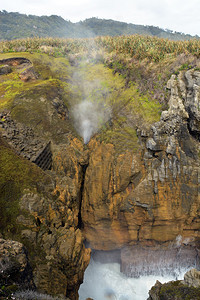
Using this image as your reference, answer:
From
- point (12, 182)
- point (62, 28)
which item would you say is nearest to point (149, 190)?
point (12, 182)

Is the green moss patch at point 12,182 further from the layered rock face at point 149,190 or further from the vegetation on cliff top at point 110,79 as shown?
the layered rock face at point 149,190

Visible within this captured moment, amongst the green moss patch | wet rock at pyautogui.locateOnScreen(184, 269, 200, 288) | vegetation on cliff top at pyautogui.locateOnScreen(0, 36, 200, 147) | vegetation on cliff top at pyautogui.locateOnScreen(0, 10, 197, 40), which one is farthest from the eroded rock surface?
vegetation on cliff top at pyautogui.locateOnScreen(0, 10, 197, 40)

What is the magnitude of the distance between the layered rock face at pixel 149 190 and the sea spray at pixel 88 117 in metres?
2.03

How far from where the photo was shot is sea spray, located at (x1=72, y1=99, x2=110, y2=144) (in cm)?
1278

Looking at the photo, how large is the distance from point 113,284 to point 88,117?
33.4 ft

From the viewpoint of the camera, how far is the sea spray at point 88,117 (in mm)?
12781

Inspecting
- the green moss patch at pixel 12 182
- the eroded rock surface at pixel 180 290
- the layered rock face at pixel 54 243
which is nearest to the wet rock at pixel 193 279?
the eroded rock surface at pixel 180 290

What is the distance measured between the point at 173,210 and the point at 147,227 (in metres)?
1.67

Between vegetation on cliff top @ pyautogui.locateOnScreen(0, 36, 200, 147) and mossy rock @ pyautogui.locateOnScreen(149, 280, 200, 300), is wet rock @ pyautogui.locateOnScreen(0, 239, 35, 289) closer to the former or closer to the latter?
mossy rock @ pyautogui.locateOnScreen(149, 280, 200, 300)

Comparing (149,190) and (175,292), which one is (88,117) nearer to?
(149,190)

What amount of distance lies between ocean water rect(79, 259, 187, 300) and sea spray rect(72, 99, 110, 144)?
773 cm

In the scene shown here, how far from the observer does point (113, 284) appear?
1077cm

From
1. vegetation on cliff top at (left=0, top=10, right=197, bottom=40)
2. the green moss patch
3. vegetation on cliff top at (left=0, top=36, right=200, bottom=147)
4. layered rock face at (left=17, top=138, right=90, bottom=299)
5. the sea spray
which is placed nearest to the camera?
layered rock face at (left=17, top=138, right=90, bottom=299)

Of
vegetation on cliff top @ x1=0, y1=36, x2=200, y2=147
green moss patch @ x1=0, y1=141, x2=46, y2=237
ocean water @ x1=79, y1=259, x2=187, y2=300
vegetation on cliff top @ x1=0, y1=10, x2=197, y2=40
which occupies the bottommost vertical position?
ocean water @ x1=79, y1=259, x2=187, y2=300
